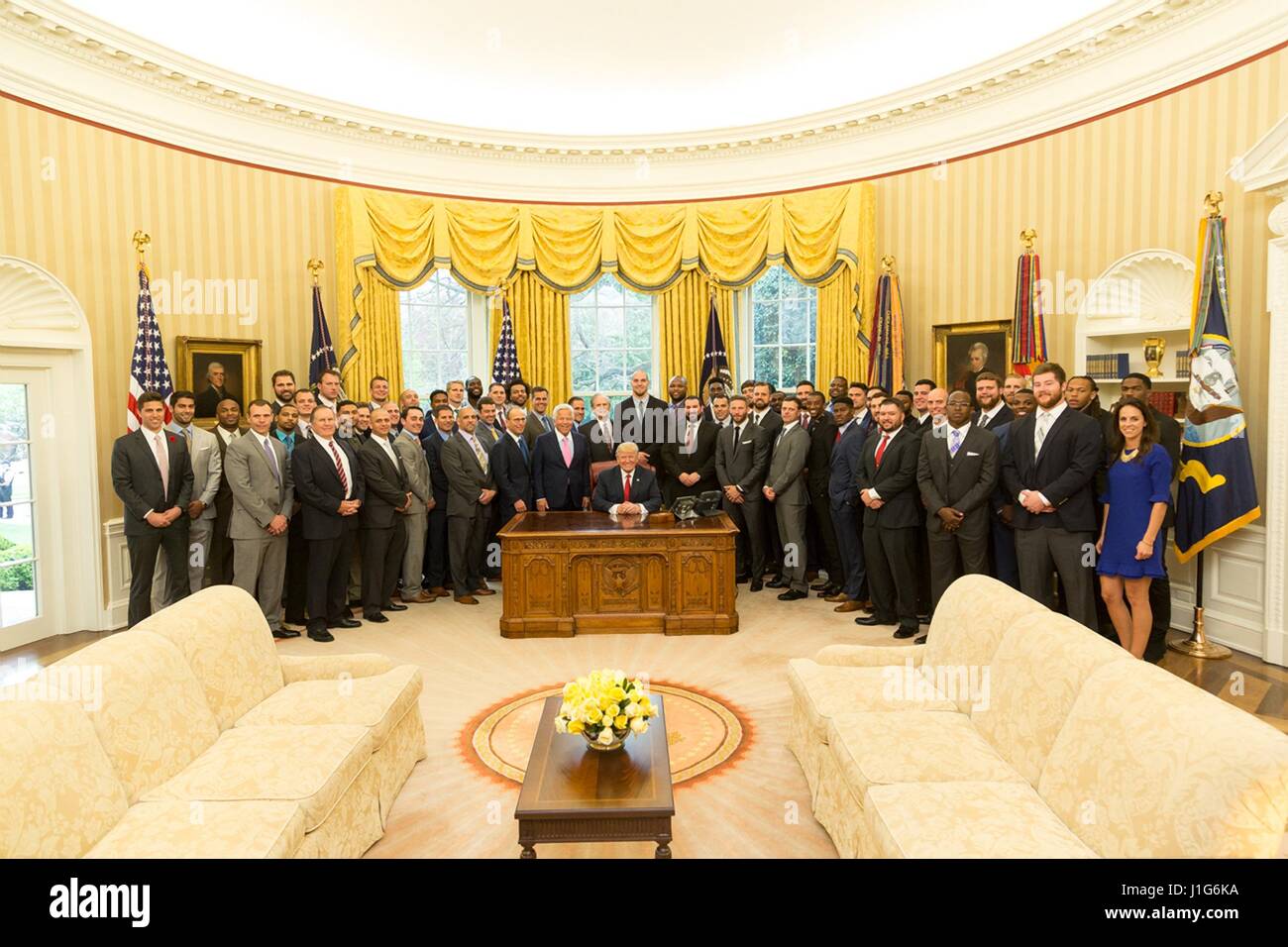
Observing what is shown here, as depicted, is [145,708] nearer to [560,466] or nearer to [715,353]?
[560,466]

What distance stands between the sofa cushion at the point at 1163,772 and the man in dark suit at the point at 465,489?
607 cm

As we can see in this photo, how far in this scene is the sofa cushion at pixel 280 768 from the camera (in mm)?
3150

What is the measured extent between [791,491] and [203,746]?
5.75 m

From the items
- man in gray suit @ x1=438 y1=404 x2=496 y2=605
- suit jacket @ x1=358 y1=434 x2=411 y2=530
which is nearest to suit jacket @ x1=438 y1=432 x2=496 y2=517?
man in gray suit @ x1=438 y1=404 x2=496 y2=605

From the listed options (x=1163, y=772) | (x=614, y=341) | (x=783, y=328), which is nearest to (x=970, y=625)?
(x=1163, y=772)

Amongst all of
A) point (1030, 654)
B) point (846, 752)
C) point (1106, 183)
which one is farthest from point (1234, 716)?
point (1106, 183)

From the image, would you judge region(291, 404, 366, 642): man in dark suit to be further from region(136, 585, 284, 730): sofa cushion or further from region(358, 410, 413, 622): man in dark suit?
region(136, 585, 284, 730): sofa cushion

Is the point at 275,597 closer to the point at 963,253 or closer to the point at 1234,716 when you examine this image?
the point at 1234,716

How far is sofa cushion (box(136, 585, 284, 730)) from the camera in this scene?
12.6ft

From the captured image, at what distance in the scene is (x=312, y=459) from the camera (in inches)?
272

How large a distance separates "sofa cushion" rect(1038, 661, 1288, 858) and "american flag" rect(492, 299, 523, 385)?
836cm

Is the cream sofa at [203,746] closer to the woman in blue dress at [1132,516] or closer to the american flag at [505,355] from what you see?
the woman in blue dress at [1132,516]

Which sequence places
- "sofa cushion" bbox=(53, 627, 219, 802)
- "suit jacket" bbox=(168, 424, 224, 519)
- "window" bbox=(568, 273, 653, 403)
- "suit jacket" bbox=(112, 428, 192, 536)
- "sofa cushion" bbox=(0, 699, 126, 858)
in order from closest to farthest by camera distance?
"sofa cushion" bbox=(0, 699, 126, 858) → "sofa cushion" bbox=(53, 627, 219, 802) → "suit jacket" bbox=(112, 428, 192, 536) → "suit jacket" bbox=(168, 424, 224, 519) → "window" bbox=(568, 273, 653, 403)

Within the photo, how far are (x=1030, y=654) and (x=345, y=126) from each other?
370 inches
